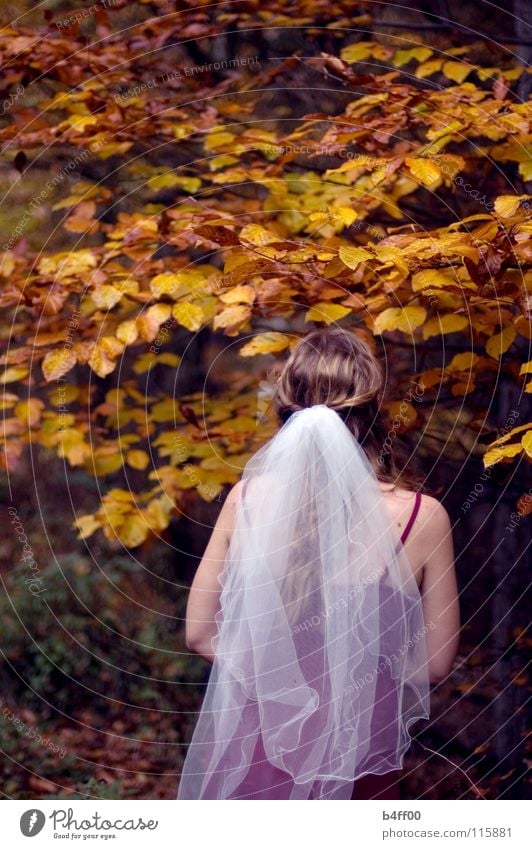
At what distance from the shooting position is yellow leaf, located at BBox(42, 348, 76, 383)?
296 centimetres

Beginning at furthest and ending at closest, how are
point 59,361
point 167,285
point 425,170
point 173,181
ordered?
point 173,181, point 59,361, point 167,285, point 425,170

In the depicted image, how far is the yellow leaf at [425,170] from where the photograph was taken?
2459 mm

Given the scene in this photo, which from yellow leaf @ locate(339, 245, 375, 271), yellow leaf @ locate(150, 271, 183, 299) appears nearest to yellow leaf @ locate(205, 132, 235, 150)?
yellow leaf @ locate(150, 271, 183, 299)

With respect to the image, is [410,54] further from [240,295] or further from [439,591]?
[439,591]

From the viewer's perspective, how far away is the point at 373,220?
3.42m

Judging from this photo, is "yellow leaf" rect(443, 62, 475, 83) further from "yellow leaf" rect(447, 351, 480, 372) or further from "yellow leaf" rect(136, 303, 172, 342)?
"yellow leaf" rect(136, 303, 172, 342)

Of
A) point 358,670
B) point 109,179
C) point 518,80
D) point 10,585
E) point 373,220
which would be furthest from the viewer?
point 10,585

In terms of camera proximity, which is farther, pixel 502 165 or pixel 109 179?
pixel 109 179

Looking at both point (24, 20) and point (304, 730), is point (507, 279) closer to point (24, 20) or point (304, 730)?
point (304, 730)

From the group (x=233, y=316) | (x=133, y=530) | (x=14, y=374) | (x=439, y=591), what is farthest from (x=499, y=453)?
(x=14, y=374)

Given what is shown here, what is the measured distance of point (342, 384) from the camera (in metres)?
2.33

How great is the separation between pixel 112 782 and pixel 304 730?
6.45ft
